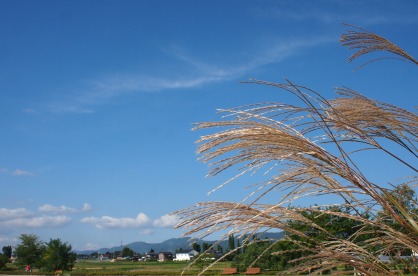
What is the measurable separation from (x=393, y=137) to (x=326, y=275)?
2.54 feet

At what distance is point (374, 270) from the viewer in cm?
219

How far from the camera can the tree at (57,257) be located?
188 feet

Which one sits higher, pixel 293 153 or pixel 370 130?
pixel 370 130

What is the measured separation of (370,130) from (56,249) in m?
58.9

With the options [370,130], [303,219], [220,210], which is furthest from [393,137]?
[220,210]

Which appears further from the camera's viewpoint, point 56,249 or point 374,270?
point 56,249

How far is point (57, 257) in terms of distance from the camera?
57688 mm

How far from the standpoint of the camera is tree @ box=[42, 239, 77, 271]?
57.2 metres

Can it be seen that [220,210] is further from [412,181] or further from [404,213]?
[412,181]

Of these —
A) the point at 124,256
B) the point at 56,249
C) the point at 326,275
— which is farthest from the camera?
the point at 124,256

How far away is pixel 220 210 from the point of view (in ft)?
7.10

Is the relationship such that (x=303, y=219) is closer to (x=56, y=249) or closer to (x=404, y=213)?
(x=404, y=213)

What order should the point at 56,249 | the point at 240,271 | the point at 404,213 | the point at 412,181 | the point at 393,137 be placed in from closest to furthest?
1. the point at 404,213
2. the point at 393,137
3. the point at 412,181
4. the point at 240,271
5. the point at 56,249

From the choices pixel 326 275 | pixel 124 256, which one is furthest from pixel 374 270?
pixel 124 256
